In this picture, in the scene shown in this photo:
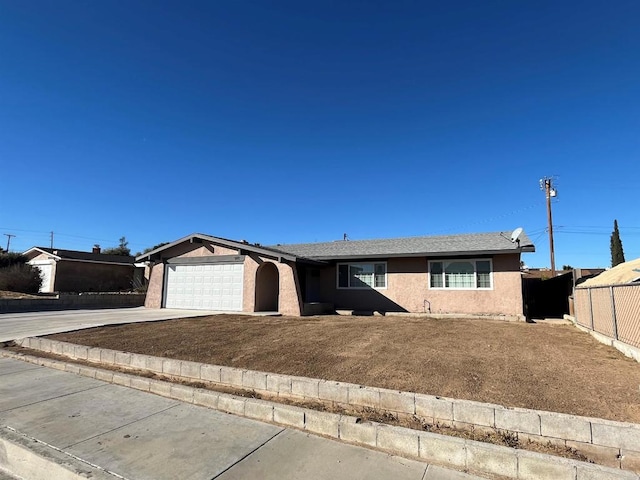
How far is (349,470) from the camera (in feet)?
11.2

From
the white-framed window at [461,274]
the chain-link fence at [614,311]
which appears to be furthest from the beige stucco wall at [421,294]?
the chain-link fence at [614,311]

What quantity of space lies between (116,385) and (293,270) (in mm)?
9315

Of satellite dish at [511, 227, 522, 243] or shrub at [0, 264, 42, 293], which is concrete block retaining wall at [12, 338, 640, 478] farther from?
shrub at [0, 264, 42, 293]

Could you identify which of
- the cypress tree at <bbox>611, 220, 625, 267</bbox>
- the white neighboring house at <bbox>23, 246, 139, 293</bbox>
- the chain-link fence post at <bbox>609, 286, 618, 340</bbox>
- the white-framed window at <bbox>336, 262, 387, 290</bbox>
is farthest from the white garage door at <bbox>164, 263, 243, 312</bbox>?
the cypress tree at <bbox>611, 220, 625, 267</bbox>

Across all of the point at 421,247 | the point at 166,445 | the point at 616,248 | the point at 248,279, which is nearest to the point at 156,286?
the point at 248,279

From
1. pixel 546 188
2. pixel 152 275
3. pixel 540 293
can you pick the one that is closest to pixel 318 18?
pixel 152 275

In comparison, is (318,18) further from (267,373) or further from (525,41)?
(267,373)

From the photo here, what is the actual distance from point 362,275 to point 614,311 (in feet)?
33.2

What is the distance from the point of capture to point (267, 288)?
1692 centimetres

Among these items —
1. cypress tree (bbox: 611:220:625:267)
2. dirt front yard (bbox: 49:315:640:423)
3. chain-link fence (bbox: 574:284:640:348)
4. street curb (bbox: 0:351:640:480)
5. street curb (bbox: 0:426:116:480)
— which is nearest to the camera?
street curb (bbox: 0:351:640:480)

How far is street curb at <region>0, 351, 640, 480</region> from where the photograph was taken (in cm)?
317

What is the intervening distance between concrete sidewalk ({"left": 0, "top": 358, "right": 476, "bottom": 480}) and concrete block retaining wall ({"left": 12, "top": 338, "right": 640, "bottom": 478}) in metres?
0.16

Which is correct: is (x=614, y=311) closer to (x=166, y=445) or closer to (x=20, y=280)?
(x=166, y=445)

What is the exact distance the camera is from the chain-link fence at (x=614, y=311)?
22.5ft
